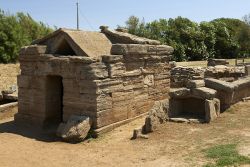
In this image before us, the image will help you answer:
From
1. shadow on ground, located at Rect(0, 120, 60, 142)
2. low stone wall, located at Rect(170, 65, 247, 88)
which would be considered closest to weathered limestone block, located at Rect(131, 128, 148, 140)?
shadow on ground, located at Rect(0, 120, 60, 142)

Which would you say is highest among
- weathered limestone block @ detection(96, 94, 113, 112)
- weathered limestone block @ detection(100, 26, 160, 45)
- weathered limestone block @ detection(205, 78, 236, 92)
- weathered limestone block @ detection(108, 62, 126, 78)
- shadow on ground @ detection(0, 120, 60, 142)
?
weathered limestone block @ detection(100, 26, 160, 45)

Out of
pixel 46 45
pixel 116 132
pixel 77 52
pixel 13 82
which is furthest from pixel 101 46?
pixel 13 82

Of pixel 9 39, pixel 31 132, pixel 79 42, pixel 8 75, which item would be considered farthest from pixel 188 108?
pixel 9 39

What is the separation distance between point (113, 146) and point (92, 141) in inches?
37.0

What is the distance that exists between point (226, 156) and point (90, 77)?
190 inches

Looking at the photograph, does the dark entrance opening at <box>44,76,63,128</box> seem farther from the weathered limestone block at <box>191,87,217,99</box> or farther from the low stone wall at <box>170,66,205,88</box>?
the low stone wall at <box>170,66,205,88</box>

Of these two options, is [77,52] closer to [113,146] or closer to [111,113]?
[111,113]

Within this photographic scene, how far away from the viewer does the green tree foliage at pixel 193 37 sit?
37156 mm

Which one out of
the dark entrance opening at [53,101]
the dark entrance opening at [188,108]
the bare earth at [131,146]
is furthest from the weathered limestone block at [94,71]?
the dark entrance opening at [188,108]

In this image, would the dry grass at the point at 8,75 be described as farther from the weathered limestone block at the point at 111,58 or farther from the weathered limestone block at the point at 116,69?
the weathered limestone block at the point at 111,58

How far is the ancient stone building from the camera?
11969mm

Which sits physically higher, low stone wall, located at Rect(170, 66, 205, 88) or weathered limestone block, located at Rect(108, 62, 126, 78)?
weathered limestone block, located at Rect(108, 62, 126, 78)

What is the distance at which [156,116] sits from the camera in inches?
469

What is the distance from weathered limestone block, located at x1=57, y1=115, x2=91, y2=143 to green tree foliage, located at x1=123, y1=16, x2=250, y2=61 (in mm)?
24850
